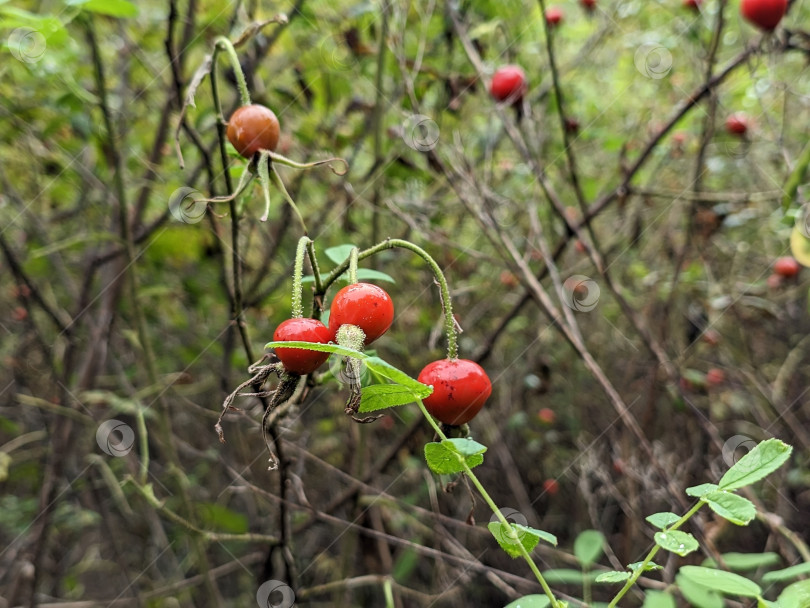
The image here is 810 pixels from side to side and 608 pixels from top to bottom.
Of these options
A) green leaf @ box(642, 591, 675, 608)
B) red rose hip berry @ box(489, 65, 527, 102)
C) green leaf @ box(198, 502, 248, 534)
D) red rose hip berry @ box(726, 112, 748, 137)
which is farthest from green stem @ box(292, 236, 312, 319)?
red rose hip berry @ box(726, 112, 748, 137)

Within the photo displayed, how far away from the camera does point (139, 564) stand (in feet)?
8.70

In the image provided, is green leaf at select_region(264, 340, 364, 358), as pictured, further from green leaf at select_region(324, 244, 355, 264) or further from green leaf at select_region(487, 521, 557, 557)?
green leaf at select_region(324, 244, 355, 264)

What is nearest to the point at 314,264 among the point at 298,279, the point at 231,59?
the point at 298,279

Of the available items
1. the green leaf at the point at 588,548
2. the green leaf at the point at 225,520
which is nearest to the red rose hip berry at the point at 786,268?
the green leaf at the point at 588,548

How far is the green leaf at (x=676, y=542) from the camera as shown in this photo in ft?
1.71

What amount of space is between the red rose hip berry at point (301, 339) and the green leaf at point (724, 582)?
417 mm

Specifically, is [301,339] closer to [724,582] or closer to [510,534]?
[510,534]

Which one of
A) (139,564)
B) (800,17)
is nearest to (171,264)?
(139,564)

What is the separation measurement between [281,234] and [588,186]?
54.2 inches

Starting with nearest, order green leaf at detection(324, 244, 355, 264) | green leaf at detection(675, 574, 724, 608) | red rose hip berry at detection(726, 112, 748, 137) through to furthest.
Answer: green leaf at detection(675, 574, 724, 608)
green leaf at detection(324, 244, 355, 264)
red rose hip berry at detection(726, 112, 748, 137)

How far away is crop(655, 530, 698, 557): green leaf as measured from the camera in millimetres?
522

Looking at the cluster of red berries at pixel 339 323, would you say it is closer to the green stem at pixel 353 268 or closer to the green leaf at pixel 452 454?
the green stem at pixel 353 268

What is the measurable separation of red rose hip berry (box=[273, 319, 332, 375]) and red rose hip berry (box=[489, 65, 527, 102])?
1264 millimetres

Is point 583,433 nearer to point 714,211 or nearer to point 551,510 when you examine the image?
point 551,510
